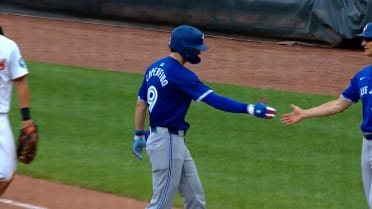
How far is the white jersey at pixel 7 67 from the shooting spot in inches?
244

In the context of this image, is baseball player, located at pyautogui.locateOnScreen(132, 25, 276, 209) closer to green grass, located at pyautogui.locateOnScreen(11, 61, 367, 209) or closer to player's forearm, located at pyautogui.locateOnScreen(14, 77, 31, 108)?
player's forearm, located at pyautogui.locateOnScreen(14, 77, 31, 108)

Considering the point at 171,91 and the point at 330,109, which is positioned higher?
the point at 171,91

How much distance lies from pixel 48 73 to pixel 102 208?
7267 mm

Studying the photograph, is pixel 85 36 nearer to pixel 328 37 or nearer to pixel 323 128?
pixel 328 37

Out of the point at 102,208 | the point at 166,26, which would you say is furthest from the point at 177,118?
the point at 166,26

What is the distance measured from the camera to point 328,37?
1895 cm

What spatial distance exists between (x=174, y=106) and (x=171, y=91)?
0.38ft

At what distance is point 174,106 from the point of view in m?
6.14

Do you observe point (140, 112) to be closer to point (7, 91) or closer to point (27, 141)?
point (27, 141)

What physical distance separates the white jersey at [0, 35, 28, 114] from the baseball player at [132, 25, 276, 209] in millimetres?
917

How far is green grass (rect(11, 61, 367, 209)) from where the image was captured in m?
8.46

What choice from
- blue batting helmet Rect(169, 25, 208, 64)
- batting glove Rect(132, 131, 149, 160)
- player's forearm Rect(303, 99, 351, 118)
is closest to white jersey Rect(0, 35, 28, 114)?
batting glove Rect(132, 131, 149, 160)

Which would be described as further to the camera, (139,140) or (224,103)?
(139,140)

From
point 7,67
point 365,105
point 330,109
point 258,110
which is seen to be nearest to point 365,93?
point 365,105
